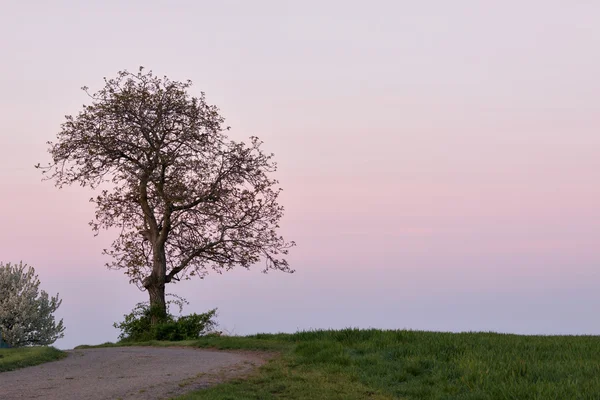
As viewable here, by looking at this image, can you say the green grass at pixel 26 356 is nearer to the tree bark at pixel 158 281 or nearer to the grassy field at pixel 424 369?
the grassy field at pixel 424 369

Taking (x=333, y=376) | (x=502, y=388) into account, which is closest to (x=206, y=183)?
(x=333, y=376)

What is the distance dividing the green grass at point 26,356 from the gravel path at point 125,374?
0.43 m

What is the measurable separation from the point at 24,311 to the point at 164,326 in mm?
12357

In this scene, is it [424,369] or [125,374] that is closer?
[424,369]

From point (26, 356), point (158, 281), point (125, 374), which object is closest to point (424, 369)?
point (125, 374)

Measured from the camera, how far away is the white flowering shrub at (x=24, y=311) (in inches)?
1357

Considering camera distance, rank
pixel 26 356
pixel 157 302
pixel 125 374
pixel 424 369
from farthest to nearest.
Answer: pixel 157 302 → pixel 26 356 → pixel 125 374 → pixel 424 369

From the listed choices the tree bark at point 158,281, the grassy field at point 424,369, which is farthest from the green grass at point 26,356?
the tree bark at point 158,281

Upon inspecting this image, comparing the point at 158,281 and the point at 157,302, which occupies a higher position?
the point at 158,281

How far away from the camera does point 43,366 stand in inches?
719

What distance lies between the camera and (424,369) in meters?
15.3

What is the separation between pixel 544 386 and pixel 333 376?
4.88m

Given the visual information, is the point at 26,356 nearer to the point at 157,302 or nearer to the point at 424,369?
the point at 157,302

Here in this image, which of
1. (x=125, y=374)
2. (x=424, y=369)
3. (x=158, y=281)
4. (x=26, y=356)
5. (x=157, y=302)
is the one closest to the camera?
(x=424, y=369)
